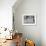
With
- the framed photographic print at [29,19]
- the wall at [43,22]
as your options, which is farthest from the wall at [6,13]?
the wall at [43,22]

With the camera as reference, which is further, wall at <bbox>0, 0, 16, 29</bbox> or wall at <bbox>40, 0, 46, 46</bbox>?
wall at <bbox>40, 0, 46, 46</bbox>

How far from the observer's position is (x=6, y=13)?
14.6 feet

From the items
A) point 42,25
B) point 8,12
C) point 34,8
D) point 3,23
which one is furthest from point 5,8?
point 42,25

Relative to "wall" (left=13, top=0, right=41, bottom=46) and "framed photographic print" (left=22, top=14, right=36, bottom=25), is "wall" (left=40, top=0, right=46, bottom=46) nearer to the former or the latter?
"wall" (left=13, top=0, right=41, bottom=46)

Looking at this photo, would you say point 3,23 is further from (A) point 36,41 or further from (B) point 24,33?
(A) point 36,41

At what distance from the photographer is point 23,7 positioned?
5137 mm

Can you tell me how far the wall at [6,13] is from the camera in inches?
173

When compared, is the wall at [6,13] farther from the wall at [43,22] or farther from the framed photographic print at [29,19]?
the wall at [43,22]

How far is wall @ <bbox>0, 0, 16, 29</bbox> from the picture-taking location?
173 inches

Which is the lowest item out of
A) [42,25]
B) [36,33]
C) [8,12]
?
[36,33]

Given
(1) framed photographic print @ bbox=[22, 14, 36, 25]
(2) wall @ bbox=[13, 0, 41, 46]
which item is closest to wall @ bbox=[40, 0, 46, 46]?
(2) wall @ bbox=[13, 0, 41, 46]

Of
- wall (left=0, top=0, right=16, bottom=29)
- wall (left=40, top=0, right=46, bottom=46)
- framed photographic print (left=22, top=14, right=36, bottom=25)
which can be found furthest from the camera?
framed photographic print (left=22, top=14, right=36, bottom=25)

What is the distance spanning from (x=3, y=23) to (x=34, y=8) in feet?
5.14

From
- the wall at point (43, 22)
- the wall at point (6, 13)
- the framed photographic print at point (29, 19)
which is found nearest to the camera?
the wall at point (6, 13)
